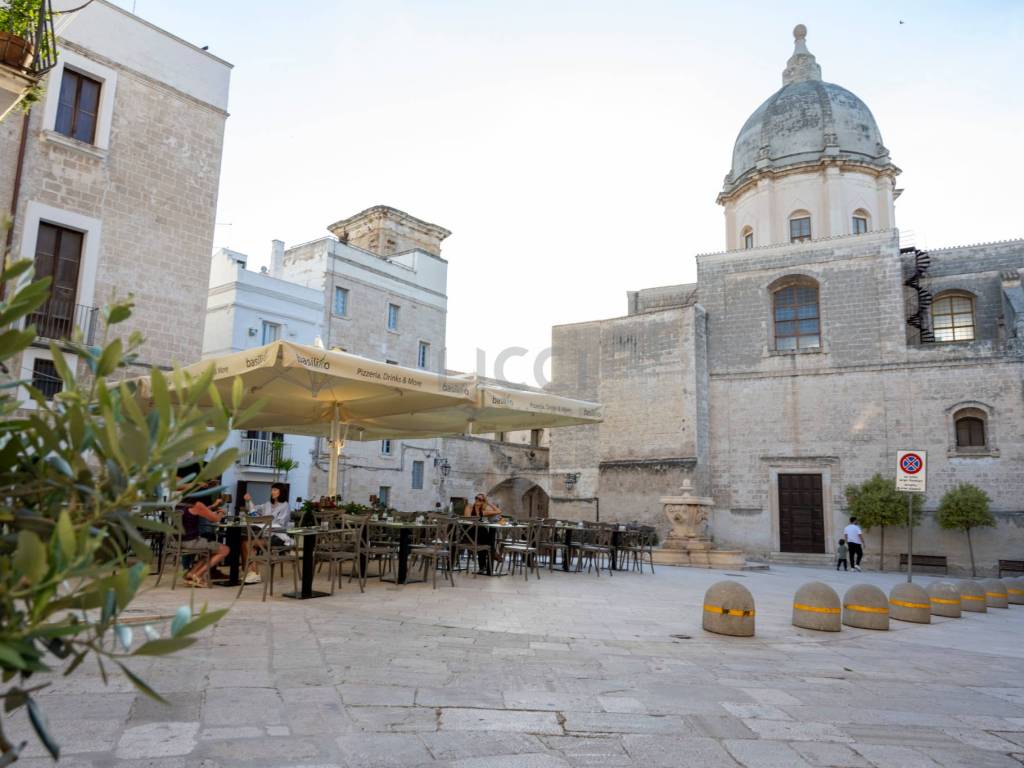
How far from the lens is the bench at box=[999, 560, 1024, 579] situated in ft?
59.0

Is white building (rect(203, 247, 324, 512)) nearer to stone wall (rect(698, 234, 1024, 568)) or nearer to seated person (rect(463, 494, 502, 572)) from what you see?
seated person (rect(463, 494, 502, 572))

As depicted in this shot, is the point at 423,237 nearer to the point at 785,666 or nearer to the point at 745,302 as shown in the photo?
the point at 745,302

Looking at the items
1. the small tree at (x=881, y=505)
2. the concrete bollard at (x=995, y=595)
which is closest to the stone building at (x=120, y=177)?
the concrete bollard at (x=995, y=595)

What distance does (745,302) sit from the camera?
75.9 feet

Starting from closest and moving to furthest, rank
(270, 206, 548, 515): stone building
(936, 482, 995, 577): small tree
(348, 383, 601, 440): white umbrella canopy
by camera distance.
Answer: (348, 383, 601, 440): white umbrella canopy → (936, 482, 995, 577): small tree → (270, 206, 548, 515): stone building

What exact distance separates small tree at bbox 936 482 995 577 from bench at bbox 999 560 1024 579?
2.14ft

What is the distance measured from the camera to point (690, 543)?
17.2 m

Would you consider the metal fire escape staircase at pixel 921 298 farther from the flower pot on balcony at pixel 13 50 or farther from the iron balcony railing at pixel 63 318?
the flower pot on balcony at pixel 13 50

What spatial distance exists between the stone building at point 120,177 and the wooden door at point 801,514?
1623 cm

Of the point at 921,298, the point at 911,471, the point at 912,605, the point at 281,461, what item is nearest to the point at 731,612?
the point at 912,605

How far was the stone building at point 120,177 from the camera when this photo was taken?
12.8m

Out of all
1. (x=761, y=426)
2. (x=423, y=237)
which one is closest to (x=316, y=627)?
(x=761, y=426)

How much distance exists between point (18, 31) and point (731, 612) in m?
8.67

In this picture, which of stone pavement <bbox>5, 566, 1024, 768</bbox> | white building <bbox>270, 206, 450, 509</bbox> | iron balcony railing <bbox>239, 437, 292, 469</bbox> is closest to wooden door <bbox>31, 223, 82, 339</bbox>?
stone pavement <bbox>5, 566, 1024, 768</bbox>
